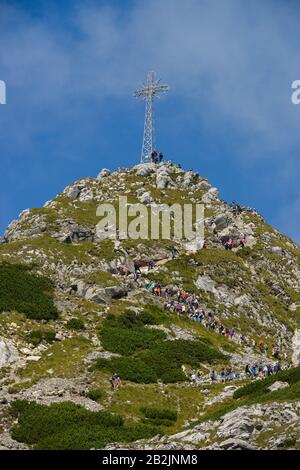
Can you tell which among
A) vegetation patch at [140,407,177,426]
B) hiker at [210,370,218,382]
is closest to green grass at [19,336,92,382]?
vegetation patch at [140,407,177,426]

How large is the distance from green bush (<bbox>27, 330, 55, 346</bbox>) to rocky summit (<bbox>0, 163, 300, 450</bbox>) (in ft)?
0.38

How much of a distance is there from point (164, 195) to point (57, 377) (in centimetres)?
5714

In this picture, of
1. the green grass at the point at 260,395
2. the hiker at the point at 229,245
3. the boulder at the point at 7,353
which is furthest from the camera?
the hiker at the point at 229,245

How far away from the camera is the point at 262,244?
306 ft

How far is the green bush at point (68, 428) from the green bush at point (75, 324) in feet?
51.8

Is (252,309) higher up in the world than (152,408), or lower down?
higher up

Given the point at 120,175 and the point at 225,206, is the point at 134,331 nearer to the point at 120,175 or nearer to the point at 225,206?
the point at 225,206

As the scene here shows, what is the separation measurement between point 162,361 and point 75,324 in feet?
28.1

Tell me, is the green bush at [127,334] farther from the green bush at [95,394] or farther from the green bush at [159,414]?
the green bush at [159,414]

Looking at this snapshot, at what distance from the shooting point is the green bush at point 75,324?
2388 inches

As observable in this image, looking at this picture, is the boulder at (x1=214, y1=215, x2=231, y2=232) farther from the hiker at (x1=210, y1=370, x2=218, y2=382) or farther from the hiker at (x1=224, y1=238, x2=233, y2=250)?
the hiker at (x1=210, y1=370, x2=218, y2=382)

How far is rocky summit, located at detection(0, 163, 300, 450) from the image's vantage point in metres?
39.9

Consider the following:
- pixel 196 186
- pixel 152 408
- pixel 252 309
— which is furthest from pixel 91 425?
pixel 196 186

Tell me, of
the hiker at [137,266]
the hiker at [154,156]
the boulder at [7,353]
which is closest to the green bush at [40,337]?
the boulder at [7,353]
